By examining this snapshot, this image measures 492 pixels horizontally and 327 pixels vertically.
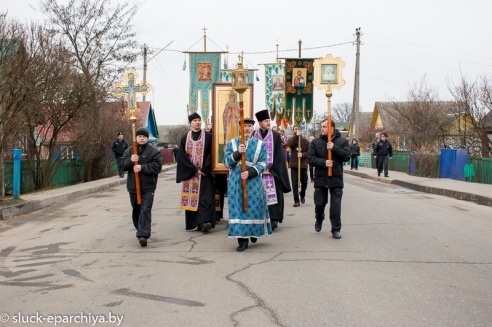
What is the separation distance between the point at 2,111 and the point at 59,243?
5.60 m

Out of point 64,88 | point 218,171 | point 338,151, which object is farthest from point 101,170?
point 338,151

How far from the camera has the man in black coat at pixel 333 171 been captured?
25.7ft

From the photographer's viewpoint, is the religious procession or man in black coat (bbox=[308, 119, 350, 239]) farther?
man in black coat (bbox=[308, 119, 350, 239])

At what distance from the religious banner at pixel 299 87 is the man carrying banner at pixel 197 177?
9.85 m

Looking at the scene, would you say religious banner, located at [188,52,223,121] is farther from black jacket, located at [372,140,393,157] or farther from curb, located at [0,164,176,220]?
black jacket, located at [372,140,393,157]

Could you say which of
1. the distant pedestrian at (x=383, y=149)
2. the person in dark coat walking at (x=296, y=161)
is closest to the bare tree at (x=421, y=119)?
the distant pedestrian at (x=383, y=149)

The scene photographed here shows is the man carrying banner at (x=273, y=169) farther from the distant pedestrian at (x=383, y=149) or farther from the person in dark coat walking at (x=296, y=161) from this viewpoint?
the distant pedestrian at (x=383, y=149)

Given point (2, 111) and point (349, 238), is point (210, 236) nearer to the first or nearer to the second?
point (349, 238)

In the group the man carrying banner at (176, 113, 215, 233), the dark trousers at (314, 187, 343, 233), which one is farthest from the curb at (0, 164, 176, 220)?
the dark trousers at (314, 187, 343, 233)

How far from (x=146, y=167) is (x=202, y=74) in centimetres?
1681

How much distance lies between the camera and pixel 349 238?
7.74 m

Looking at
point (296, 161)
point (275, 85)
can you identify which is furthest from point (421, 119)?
point (296, 161)

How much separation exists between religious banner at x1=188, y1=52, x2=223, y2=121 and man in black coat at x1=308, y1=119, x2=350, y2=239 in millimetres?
15808

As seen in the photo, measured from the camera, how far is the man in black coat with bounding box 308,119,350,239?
7.84 meters
